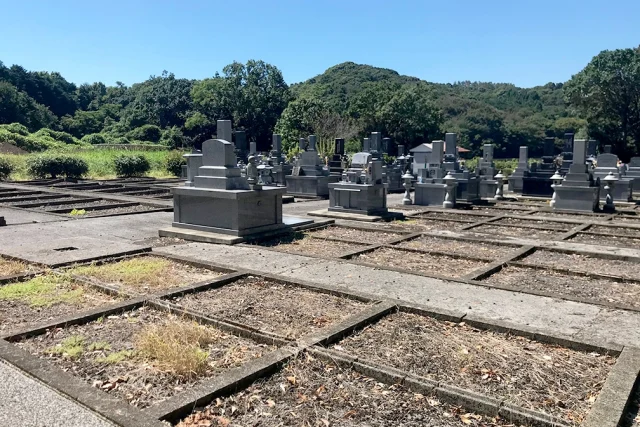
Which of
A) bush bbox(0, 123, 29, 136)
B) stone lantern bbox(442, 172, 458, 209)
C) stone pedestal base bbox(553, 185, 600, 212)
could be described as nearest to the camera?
stone pedestal base bbox(553, 185, 600, 212)

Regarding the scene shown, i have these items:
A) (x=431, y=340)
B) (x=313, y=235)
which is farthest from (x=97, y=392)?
(x=313, y=235)

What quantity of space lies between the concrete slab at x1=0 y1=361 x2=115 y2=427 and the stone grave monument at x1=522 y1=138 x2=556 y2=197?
62.1ft

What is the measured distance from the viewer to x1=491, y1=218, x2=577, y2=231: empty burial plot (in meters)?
11.7

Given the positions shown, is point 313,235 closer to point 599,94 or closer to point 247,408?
point 247,408

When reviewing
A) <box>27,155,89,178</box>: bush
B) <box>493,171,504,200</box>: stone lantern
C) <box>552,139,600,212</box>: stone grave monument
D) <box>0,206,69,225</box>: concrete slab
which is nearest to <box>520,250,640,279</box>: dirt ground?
<box>552,139,600,212</box>: stone grave monument

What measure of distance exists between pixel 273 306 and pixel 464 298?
2.12 metres

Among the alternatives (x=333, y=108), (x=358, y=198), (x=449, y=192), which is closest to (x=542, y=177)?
(x=449, y=192)

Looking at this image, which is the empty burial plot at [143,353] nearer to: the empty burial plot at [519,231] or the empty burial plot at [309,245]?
the empty burial plot at [309,245]

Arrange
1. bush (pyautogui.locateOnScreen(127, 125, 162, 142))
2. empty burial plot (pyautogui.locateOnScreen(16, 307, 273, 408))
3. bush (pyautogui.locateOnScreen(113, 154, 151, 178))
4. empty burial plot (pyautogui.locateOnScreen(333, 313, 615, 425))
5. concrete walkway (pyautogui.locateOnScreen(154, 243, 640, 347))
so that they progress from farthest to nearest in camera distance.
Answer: bush (pyautogui.locateOnScreen(127, 125, 162, 142)), bush (pyautogui.locateOnScreen(113, 154, 151, 178)), concrete walkway (pyautogui.locateOnScreen(154, 243, 640, 347)), empty burial plot (pyautogui.locateOnScreen(16, 307, 273, 408)), empty burial plot (pyautogui.locateOnScreen(333, 313, 615, 425))

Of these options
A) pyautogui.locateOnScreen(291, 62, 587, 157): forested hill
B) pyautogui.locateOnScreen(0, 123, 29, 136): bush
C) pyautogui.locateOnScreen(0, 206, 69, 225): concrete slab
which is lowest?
pyautogui.locateOnScreen(0, 206, 69, 225): concrete slab

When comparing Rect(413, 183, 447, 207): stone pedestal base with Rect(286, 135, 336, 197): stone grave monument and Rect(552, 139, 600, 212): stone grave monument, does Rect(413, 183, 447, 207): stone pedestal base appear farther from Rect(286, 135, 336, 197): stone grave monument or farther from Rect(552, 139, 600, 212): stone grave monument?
Rect(286, 135, 336, 197): stone grave monument

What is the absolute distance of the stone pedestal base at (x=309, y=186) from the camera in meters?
18.5

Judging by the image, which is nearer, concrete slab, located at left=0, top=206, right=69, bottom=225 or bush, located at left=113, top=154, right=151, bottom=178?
concrete slab, located at left=0, top=206, right=69, bottom=225

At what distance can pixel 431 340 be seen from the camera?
435 centimetres
